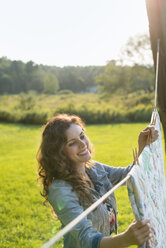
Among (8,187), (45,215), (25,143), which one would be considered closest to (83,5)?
(25,143)

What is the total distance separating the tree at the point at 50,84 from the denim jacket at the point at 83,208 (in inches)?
763

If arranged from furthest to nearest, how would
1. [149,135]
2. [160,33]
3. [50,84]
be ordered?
[50,84] → [160,33] → [149,135]

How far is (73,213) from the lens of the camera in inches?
42.4

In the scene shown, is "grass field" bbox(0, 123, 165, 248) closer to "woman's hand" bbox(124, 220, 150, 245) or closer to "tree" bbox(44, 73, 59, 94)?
"woman's hand" bbox(124, 220, 150, 245)

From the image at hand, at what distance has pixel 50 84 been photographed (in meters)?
20.8

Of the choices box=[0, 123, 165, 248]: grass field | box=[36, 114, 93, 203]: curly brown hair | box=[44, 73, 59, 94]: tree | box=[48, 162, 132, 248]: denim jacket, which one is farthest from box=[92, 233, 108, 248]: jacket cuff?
box=[44, 73, 59, 94]: tree

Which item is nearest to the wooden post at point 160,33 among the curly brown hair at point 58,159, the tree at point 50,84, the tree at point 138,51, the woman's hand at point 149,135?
the woman's hand at point 149,135

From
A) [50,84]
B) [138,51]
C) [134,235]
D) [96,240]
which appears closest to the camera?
[134,235]

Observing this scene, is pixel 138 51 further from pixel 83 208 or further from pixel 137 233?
pixel 137 233

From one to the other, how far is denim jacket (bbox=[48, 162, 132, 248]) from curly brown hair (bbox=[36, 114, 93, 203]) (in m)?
0.04

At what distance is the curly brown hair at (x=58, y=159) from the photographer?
1.27 m

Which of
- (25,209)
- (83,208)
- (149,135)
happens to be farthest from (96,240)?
(25,209)

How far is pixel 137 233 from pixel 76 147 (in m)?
0.55

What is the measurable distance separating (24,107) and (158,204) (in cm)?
1629
